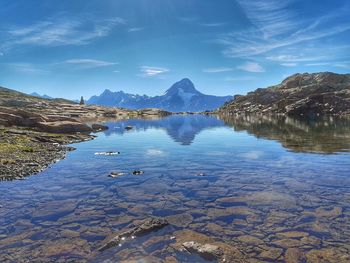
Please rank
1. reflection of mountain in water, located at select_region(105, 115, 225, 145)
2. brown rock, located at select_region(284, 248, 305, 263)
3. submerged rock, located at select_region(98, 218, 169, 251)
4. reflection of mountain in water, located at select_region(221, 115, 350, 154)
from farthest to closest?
reflection of mountain in water, located at select_region(105, 115, 225, 145)
reflection of mountain in water, located at select_region(221, 115, 350, 154)
submerged rock, located at select_region(98, 218, 169, 251)
brown rock, located at select_region(284, 248, 305, 263)

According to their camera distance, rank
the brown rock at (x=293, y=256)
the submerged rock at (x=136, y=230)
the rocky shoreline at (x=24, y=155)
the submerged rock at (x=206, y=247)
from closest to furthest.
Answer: the brown rock at (x=293, y=256), the submerged rock at (x=206, y=247), the submerged rock at (x=136, y=230), the rocky shoreline at (x=24, y=155)

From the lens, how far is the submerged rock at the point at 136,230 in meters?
15.4

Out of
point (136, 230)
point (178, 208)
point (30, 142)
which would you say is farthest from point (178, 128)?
point (136, 230)

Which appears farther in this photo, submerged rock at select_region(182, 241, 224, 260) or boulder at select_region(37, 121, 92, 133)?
boulder at select_region(37, 121, 92, 133)

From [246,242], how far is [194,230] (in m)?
2.81

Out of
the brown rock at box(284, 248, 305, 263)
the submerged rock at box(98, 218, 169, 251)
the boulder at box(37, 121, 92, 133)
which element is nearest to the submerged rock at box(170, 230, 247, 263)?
the submerged rock at box(98, 218, 169, 251)

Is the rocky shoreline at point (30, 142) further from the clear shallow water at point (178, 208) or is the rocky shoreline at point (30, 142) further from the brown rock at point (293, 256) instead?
the brown rock at point (293, 256)

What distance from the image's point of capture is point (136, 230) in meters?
16.5

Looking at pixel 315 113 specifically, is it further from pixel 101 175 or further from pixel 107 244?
pixel 107 244

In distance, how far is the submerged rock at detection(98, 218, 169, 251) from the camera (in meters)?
15.4

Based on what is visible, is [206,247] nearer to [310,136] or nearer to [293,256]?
[293,256]

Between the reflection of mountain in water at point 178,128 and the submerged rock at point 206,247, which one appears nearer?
the submerged rock at point 206,247

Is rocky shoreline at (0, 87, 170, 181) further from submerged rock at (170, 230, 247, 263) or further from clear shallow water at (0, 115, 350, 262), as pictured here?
submerged rock at (170, 230, 247, 263)

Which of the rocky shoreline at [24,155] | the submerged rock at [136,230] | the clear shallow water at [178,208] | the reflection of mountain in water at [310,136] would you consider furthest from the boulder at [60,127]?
the submerged rock at [136,230]
